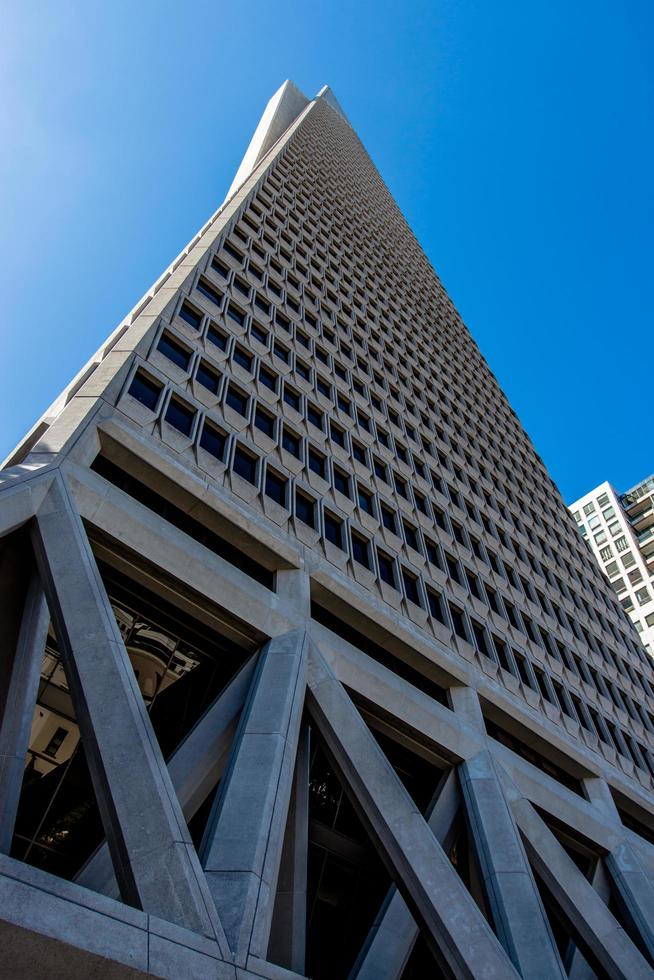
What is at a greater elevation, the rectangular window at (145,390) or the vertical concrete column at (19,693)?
the rectangular window at (145,390)

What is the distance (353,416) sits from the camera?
26.9 metres

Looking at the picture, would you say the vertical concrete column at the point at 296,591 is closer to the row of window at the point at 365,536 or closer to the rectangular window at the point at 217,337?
the row of window at the point at 365,536

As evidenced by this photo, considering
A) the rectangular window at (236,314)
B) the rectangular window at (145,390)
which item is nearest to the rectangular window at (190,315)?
the rectangular window at (236,314)

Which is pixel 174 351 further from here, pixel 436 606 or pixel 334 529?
pixel 436 606

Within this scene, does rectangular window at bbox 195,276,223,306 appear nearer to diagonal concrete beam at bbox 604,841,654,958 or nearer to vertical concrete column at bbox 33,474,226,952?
vertical concrete column at bbox 33,474,226,952

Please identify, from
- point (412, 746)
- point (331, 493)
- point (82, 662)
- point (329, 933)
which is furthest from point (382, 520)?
point (82, 662)

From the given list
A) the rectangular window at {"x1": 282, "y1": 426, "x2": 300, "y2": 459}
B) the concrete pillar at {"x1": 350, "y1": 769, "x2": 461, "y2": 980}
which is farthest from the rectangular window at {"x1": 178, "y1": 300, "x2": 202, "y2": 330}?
the concrete pillar at {"x1": 350, "y1": 769, "x2": 461, "y2": 980}

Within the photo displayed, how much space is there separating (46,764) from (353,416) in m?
17.0

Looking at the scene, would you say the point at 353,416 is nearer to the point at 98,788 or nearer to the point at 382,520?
the point at 382,520

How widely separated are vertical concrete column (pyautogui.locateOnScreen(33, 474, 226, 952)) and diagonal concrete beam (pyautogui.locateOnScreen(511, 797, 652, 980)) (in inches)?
398

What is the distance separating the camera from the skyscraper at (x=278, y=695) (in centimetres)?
947

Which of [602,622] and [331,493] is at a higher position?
[602,622]

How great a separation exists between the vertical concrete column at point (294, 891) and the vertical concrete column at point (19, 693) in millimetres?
5058

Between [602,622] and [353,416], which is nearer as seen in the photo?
[353,416]
